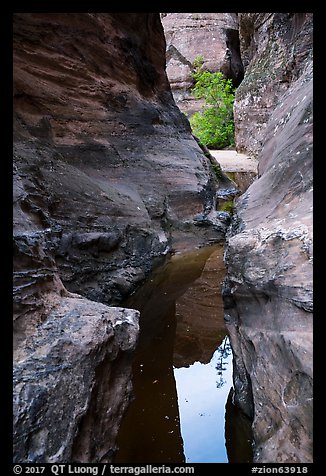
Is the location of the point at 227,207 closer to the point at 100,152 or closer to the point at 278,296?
the point at 100,152

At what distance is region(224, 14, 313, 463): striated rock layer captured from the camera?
2.33 metres

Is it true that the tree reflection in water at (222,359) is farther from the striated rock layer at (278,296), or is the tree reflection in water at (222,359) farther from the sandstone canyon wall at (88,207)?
the sandstone canyon wall at (88,207)

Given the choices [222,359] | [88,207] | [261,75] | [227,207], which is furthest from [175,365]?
[261,75]

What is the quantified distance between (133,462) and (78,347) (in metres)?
0.88

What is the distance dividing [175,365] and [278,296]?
1.70 meters

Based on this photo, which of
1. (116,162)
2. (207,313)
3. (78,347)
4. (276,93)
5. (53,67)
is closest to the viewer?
(78,347)

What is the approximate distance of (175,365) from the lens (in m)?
4.07

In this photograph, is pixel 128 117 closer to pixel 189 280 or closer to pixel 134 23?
pixel 134 23

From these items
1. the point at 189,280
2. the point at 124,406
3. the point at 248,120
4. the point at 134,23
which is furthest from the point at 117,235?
the point at 248,120

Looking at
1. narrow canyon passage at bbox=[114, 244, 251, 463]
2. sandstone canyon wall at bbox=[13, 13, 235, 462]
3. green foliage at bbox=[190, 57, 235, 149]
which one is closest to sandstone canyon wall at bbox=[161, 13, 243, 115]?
green foliage at bbox=[190, 57, 235, 149]

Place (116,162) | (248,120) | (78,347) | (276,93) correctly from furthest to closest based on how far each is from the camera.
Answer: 1. (248,120)
2. (276,93)
3. (116,162)
4. (78,347)

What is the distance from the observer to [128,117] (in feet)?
26.1

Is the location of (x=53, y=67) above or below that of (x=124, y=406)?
above

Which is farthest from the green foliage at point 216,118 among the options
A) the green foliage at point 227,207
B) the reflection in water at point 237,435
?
the reflection in water at point 237,435
